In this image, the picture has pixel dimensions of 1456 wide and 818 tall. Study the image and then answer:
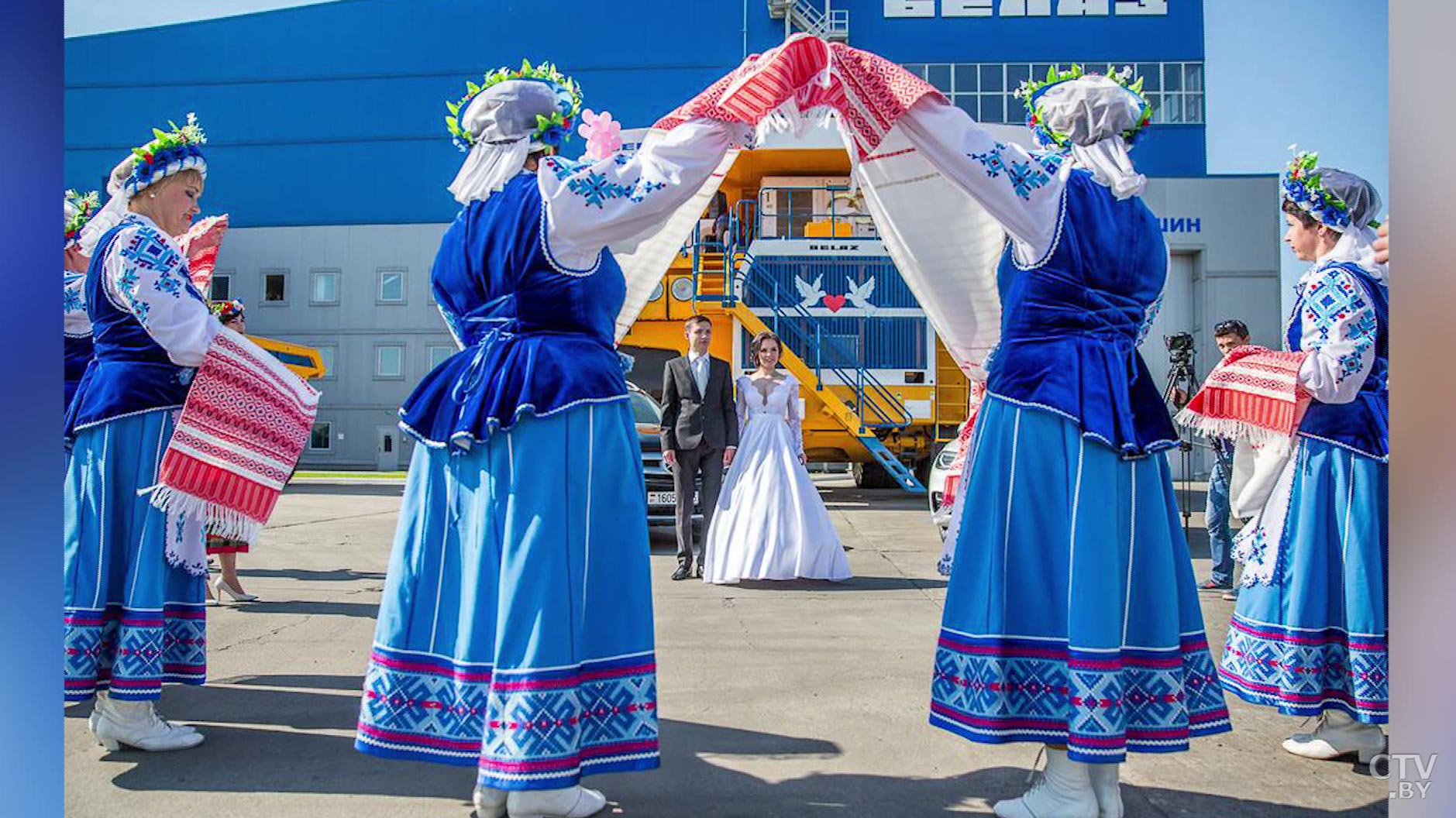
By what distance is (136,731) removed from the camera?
3430mm

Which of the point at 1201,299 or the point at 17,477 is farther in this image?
the point at 1201,299

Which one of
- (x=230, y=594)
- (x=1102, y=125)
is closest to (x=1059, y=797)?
(x=1102, y=125)

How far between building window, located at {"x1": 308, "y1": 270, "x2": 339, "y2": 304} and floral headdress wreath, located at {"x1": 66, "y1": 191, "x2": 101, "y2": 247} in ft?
82.9

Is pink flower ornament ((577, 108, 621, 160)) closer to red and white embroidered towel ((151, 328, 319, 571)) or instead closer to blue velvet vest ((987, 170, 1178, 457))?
blue velvet vest ((987, 170, 1178, 457))

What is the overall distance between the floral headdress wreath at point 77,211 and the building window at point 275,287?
1022 inches

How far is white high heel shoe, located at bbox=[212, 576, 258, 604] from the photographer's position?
20.3 ft

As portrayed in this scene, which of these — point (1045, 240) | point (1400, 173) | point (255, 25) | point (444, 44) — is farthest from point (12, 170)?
point (255, 25)

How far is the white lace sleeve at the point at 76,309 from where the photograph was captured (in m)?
4.33

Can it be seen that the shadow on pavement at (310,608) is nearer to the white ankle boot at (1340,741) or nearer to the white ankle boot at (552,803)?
the white ankle boot at (552,803)

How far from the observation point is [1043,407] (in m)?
2.82

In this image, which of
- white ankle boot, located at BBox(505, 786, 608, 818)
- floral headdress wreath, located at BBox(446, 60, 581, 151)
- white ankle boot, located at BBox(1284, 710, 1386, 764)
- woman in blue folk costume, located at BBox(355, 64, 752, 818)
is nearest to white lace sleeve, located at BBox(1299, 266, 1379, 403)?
white ankle boot, located at BBox(1284, 710, 1386, 764)

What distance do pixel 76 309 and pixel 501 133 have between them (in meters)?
2.56

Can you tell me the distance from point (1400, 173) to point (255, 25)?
33.1 metres

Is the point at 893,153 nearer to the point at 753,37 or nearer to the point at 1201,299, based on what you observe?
the point at 1201,299
